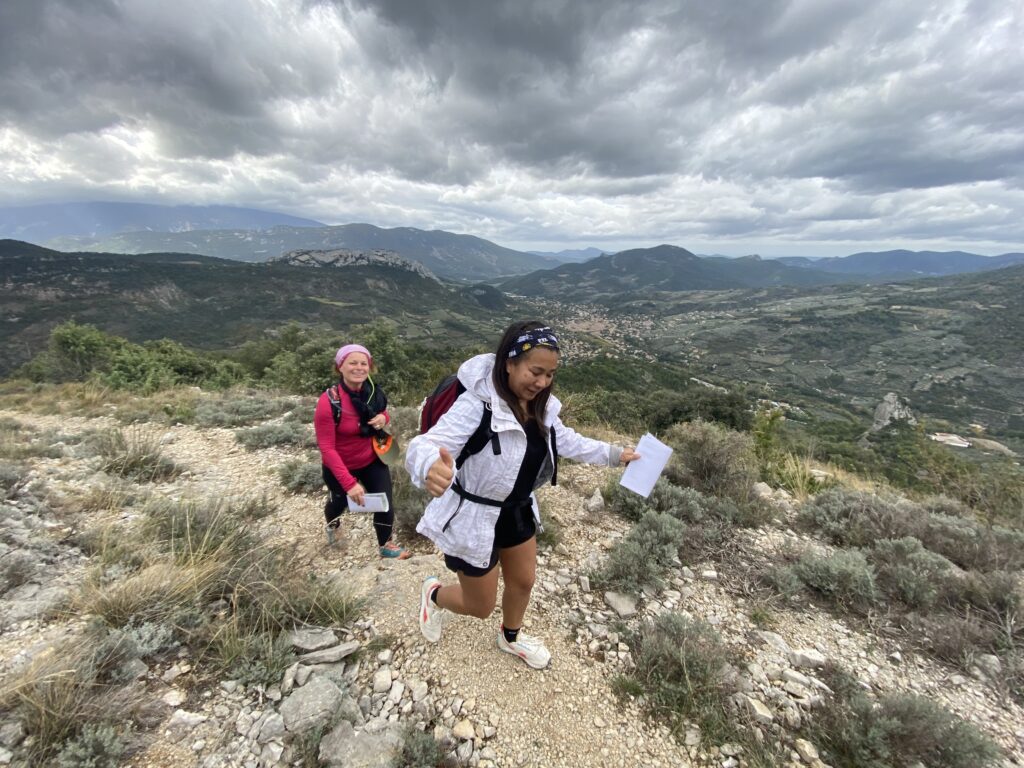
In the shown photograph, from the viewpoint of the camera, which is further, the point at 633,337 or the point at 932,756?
the point at 633,337

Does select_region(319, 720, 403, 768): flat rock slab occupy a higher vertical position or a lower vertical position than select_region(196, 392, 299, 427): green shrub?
higher

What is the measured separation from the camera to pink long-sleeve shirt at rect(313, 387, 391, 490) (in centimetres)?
307

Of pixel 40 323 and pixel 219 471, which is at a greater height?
pixel 219 471

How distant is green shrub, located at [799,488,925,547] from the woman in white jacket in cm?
373

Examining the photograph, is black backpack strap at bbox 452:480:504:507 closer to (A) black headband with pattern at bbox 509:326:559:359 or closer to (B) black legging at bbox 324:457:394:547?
(A) black headband with pattern at bbox 509:326:559:359

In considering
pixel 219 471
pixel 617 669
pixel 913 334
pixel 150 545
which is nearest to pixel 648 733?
pixel 617 669

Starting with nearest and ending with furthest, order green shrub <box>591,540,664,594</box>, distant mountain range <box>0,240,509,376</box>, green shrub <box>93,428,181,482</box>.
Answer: green shrub <box>591,540,664,594</box> → green shrub <box>93,428,181,482</box> → distant mountain range <box>0,240,509,376</box>

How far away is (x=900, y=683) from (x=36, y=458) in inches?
352

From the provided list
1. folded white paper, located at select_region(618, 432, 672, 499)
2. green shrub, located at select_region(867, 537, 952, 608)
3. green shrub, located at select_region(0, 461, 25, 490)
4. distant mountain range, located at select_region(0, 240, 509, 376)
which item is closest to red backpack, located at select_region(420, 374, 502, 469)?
folded white paper, located at select_region(618, 432, 672, 499)

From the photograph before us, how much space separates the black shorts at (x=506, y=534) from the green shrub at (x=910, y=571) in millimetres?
3425

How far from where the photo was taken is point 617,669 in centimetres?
263

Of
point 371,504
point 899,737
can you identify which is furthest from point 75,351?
point 899,737

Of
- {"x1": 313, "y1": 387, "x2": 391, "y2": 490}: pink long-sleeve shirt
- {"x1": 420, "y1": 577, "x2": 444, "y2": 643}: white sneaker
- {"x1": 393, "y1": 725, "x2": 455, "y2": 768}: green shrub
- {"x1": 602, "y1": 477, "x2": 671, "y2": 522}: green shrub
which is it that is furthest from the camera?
{"x1": 602, "y1": 477, "x2": 671, "y2": 522}: green shrub

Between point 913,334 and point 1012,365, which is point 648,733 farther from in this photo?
point 913,334
